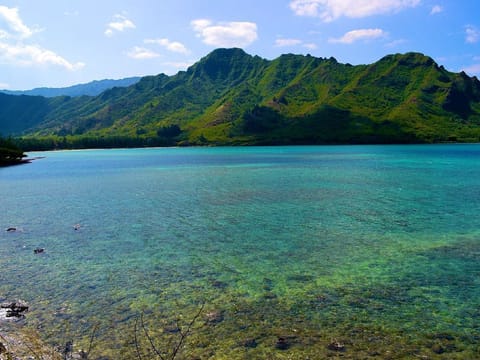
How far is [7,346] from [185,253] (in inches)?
827

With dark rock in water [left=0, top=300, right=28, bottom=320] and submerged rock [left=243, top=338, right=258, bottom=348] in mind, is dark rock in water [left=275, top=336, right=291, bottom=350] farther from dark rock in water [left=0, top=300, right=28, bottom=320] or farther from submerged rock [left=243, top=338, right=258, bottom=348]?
dark rock in water [left=0, top=300, right=28, bottom=320]

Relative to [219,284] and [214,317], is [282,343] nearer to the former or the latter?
[214,317]

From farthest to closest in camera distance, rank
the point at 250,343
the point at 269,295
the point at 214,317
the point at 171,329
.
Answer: the point at 269,295
the point at 214,317
the point at 171,329
the point at 250,343

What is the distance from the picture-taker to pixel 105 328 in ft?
80.0

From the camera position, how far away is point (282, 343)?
2211cm

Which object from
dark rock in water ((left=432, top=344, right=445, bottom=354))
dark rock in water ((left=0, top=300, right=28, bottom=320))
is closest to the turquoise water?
dark rock in water ((left=432, top=344, right=445, bottom=354))

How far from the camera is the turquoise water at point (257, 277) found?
893 inches

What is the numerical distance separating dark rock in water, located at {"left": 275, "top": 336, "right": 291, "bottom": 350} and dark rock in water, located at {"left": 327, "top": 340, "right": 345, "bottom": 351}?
2365mm

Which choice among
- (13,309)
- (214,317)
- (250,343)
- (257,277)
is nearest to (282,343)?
(250,343)

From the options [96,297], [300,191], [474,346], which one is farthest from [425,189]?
[96,297]

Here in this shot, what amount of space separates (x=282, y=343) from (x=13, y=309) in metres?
19.4

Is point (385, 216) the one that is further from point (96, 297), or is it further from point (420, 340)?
point (96, 297)

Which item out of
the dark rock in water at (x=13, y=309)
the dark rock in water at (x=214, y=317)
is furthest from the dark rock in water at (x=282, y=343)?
the dark rock in water at (x=13, y=309)

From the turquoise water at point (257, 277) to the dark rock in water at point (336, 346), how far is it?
6 cm
